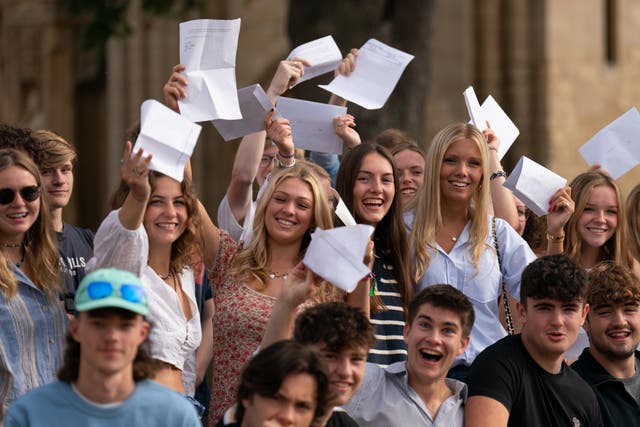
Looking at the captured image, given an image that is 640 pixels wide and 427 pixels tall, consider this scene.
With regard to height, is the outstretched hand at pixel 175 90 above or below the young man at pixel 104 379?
above

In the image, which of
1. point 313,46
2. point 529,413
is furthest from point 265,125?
point 529,413

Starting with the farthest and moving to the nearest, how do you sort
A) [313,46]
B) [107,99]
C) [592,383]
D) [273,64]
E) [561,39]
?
[107,99], [273,64], [561,39], [313,46], [592,383]

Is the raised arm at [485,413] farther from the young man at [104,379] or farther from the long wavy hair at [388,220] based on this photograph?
the young man at [104,379]

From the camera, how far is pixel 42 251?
22.6 feet

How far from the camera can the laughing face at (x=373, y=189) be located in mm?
7605

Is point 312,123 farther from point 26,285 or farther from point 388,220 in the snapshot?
point 26,285

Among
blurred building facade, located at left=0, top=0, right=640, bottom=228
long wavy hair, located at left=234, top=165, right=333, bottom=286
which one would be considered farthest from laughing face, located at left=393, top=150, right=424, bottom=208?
blurred building facade, located at left=0, top=0, right=640, bottom=228

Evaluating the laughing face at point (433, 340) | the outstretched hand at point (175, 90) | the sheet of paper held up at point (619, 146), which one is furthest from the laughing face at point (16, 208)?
the sheet of paper held up at point (619, 146)

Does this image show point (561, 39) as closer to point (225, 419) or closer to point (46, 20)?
point (46, 20)

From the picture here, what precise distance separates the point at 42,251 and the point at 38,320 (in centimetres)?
34

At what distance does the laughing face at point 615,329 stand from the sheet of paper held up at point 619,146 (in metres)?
1.33

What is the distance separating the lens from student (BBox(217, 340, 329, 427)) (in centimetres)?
582

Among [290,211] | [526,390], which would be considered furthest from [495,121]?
[526,390]

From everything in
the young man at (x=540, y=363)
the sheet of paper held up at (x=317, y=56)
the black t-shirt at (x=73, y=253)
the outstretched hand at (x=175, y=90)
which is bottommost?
the young man at (x=540, y=363)
